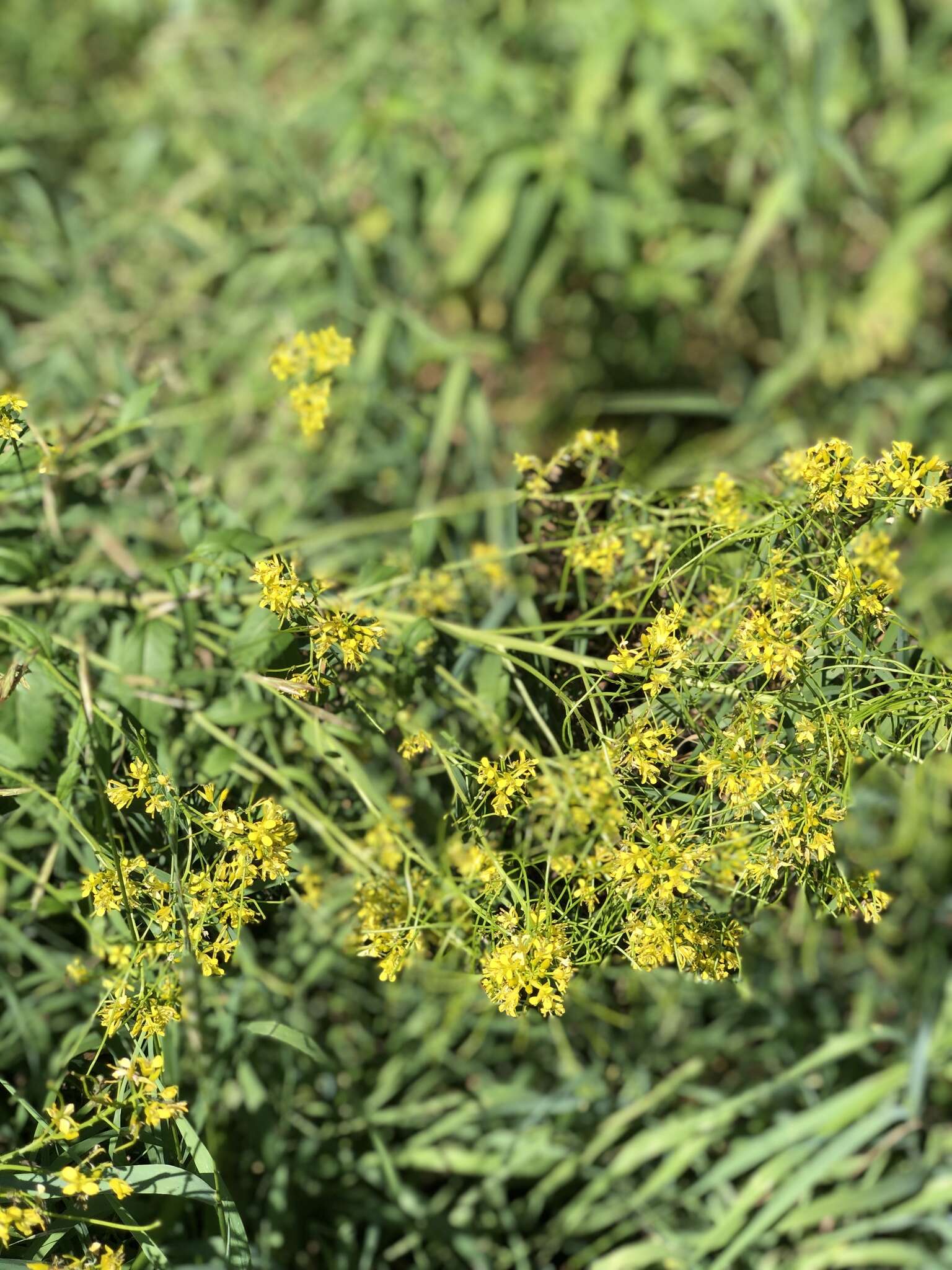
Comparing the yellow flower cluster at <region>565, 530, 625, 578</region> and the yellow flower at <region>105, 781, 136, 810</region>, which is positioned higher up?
the yellow flower cluster at <region>565, 530, 625, 578</region>

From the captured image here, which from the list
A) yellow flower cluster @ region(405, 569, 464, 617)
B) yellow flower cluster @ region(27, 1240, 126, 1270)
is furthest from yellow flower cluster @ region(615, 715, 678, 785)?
yellow flower cluster @ region(27, 1240, 126, 1270)

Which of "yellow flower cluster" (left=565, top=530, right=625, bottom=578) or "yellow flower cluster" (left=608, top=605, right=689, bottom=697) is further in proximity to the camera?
"yellow flower cluster" (left=565, top=530, right=625, bottom=578)

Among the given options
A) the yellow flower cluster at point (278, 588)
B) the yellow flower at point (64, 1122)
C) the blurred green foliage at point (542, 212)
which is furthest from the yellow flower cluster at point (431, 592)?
the blurred green foliage at point (542, 212)

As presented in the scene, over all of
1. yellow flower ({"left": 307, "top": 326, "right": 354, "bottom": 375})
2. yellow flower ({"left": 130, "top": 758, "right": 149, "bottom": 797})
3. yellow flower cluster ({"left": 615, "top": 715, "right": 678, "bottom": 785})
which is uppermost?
yellow flower ({"left": 307, "top": 326, "right": 354, "bottom": 375})

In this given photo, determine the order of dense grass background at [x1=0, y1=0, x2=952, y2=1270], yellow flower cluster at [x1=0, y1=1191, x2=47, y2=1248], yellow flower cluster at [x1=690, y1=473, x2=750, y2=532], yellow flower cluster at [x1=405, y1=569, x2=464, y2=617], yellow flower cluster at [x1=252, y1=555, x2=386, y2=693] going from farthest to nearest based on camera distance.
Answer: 1. dense grass background at [x1=0, y1=0, x2=952, y2=1270]
2. yellow flower cluster at [x1=405, y1=569, x2=464, y2=617]
3. yellow flower cluster at [x1=690, y1=473, x2=750, y2=532]
4. yellow flower cluster at [x1=252, y1=555, x2=386, y2=693]
5. yellow flower cluster at [x1=0, y1=1191, x2=47, y2=1248]

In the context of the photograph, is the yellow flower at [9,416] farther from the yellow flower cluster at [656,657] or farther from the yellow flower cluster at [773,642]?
the yellow flower cluster at [773,642]

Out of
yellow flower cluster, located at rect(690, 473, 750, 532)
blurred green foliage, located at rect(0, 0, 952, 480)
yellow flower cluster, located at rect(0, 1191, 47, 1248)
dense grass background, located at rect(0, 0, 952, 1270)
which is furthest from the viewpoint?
blurred green foliage, located at rect(0, 0, 952, 480)

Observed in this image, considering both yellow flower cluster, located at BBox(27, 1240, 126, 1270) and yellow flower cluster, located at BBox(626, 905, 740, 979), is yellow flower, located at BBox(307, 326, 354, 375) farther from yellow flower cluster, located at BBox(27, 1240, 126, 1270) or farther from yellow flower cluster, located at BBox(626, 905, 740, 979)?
yellow flower cluster, located at BBox(27, 1240, 126, 1270)

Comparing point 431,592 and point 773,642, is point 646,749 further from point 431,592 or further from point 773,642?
point 431,592
